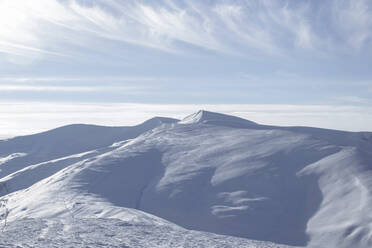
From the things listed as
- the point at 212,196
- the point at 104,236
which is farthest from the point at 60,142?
the point at 104,236

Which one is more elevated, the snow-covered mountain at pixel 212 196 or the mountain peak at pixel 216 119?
the mountain peak at pixel 216 119

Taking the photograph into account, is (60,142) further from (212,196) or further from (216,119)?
(212,196)

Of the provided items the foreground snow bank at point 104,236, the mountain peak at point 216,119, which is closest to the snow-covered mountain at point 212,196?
the foreground snow bank at point 104,236

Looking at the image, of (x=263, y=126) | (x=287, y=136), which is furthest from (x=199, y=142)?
(x=263, y=126)

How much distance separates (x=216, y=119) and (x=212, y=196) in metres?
36.5

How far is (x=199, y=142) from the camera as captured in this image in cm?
5391

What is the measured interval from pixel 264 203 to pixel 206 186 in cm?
579

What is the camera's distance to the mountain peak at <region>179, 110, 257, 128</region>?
6688 cm

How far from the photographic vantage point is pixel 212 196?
35375 millimetres

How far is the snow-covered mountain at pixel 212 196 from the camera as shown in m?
25.6

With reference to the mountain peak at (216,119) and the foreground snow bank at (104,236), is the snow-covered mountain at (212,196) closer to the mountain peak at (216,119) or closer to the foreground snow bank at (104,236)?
the foreground snow bank at (104,236)

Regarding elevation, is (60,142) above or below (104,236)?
below

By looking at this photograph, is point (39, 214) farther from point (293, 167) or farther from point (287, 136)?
point (287, 136)

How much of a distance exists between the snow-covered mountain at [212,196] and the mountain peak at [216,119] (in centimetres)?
868
